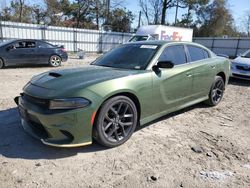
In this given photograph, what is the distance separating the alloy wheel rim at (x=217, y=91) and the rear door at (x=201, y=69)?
332mm

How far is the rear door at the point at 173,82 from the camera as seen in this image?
173 inches

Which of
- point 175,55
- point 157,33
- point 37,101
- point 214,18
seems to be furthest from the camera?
point 214,18

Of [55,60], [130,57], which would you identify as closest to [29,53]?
[55,60]

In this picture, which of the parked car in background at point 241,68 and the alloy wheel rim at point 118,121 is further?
the parked car in background at point 241,68

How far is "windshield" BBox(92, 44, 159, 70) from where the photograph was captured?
14.8 ft

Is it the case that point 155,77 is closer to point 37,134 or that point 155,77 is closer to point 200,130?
point 200,130

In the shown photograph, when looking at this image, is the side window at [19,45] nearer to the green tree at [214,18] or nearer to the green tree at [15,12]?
the green tree at [15,12]

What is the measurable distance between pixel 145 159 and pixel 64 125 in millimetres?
1176

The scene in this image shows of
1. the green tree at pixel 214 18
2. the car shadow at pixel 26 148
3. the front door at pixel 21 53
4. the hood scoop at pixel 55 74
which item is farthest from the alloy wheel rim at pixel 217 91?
the green tree at pixel 214 18

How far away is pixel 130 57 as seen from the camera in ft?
15.5

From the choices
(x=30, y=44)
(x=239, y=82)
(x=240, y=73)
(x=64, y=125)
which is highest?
(x=30, y=44)

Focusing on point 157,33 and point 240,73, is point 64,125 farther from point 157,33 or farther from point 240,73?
point 157,33

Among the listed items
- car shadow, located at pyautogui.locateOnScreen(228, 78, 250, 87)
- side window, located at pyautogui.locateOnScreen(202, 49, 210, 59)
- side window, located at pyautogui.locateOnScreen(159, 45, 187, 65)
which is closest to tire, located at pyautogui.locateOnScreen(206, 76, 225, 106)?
side window, located at pyautogui.locateOnScreen(202, 49, 210, 59)

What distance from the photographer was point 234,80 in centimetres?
1048
